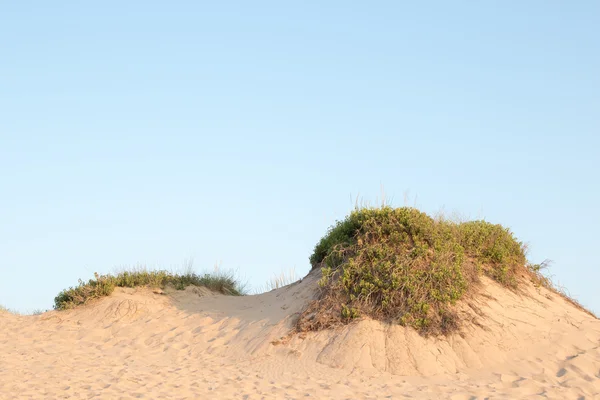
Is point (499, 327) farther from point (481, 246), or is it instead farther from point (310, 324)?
point (310, 324)

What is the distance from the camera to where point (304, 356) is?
10977mm

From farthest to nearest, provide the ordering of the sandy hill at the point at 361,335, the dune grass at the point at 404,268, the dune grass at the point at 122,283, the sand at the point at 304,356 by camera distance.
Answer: the dune grass at the point at 122,283, the dune grass at the point at 404,268, the sandy hill at the point at 361,335, the sand at the point at 304,356

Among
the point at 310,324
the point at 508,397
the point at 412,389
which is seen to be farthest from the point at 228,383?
the point at 508,397

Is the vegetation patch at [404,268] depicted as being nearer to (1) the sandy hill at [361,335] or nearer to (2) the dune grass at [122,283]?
(1) the sandy hill at [361,335]

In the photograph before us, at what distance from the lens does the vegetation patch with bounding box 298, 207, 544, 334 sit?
11.3m

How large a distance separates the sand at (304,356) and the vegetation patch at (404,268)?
330 millimetres

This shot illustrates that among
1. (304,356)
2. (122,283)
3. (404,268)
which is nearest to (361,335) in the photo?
(304,356)

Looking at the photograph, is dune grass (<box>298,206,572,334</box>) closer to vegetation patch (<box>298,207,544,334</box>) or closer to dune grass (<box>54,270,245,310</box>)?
vegetation patch (<box>298,207,544,334</box>)

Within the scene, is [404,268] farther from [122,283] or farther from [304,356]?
[122,283]

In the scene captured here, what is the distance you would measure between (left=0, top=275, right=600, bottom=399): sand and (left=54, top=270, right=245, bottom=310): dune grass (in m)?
1.17

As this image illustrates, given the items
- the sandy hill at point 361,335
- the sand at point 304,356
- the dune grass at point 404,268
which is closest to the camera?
the sand at point 304,356

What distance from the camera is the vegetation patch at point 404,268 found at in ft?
37.0

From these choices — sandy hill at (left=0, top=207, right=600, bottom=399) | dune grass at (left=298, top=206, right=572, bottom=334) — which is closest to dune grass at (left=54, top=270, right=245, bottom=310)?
sandy hill at (left=0, top=207, right=600, bottom=399)

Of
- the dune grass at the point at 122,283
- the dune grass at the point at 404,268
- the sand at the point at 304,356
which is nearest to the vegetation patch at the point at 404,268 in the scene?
the dune grass at the point at 404,268
